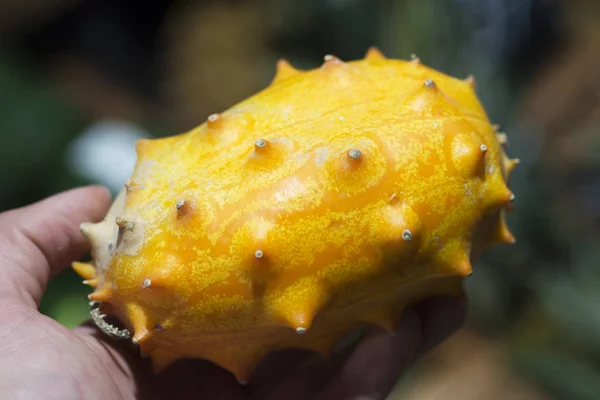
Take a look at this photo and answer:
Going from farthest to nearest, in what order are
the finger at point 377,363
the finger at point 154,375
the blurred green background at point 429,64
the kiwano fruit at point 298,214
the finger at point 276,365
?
the blurred green background at point 429,64
the finger at point 276,365
the finger at point 377,363
the finger at point 154,375
the kiwano fruit at point 298,214

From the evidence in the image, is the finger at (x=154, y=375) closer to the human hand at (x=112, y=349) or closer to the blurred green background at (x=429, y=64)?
the human hand at (x=112, y=349)

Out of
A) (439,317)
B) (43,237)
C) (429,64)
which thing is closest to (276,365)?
(439,317)

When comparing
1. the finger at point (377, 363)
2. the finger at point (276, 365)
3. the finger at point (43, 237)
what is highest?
the finger at point (43, 237)

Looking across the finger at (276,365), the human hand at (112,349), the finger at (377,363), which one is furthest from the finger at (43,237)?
the finger at (377,363)

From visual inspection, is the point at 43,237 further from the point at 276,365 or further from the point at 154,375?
the point at 276,365

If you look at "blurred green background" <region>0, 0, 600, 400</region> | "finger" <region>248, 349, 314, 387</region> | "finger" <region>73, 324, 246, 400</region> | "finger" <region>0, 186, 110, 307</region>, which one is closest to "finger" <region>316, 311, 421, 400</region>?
"finger" <region>248, 349, 314, 387</region>

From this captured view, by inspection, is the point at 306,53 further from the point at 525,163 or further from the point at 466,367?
the point at 466,367

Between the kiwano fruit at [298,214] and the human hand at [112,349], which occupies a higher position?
the kiwano fruit at [298,214]

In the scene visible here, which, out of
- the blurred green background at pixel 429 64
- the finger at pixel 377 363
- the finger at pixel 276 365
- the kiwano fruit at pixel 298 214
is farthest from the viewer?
the blurred green background at pixel 429 64
